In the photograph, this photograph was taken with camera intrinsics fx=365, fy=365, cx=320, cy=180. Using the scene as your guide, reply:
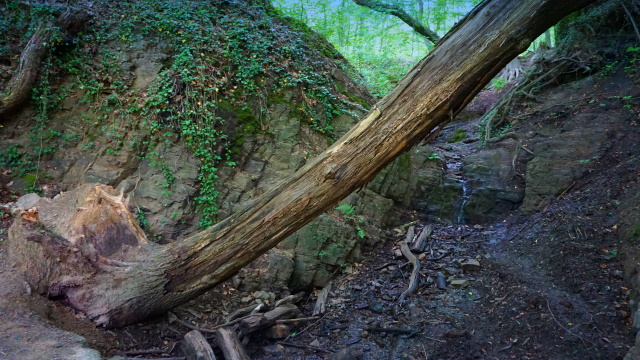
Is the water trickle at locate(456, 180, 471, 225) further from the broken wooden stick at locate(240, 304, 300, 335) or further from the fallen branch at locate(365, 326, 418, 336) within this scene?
the broken wooden stick at locate(240, 304, 300, 335)

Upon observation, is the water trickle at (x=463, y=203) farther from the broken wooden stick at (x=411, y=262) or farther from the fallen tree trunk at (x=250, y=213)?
the fallen tree trunk at (x=250, y=213)

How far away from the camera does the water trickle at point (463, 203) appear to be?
284 inches

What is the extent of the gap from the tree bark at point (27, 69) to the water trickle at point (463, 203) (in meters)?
7.51

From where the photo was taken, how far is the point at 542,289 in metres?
4.42

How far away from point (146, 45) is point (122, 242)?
11.5 ft

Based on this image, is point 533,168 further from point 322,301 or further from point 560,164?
point 322,301

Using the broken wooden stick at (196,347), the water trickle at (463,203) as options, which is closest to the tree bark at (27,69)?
the broken wooden stick at (196,347)

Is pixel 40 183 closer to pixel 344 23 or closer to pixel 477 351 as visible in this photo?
pixel 477 351

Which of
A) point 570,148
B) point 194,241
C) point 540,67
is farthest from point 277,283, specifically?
point 540,67

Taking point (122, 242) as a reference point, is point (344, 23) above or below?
above

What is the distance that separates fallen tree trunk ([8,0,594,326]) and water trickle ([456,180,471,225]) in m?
4.61

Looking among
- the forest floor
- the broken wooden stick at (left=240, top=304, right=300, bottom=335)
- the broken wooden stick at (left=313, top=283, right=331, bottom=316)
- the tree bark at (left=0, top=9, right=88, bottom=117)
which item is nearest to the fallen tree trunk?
the forest floor

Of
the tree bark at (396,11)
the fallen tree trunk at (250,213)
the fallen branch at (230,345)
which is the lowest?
the fallen branch at (230,345)

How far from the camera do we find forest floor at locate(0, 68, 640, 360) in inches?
145
